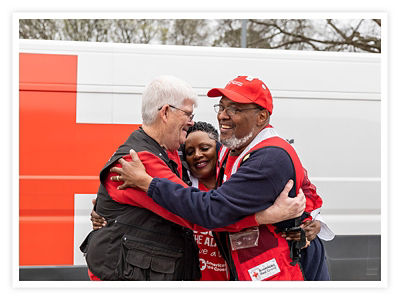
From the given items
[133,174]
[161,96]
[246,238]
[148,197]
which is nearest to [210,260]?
[246,238]

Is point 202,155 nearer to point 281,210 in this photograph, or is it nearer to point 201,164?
point 201,164

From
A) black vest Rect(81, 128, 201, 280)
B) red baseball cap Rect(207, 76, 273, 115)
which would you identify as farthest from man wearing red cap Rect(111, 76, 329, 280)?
black vest Rect(81, 128, 201, 280)

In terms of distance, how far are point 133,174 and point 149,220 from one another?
25 centimetres

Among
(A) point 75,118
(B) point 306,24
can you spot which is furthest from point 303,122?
(B) point 306,24

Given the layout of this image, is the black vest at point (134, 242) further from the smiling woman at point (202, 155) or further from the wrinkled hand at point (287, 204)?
the smiling woman at point (202, 155)

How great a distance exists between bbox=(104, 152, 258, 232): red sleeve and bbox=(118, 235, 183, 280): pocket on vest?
0.16 metres

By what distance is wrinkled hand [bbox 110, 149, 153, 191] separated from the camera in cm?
194

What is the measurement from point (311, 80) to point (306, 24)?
606 centimetres

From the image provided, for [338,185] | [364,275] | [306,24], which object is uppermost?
[306,24]

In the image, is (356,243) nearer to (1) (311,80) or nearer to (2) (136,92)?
(1) (311,80)

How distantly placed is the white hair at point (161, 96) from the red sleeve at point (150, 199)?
10.1 inches

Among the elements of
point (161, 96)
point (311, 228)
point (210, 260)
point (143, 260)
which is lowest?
point (210, 260)

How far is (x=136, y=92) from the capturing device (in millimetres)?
3584

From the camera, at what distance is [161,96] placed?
216 cm
